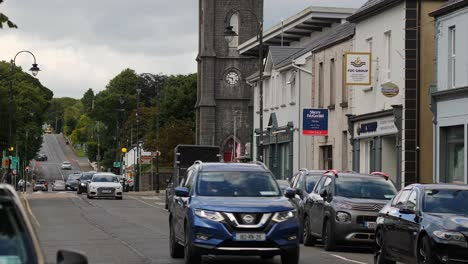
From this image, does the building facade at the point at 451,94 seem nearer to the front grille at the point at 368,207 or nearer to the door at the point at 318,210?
the door at the point at 318,210

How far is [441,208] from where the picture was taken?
608 inches

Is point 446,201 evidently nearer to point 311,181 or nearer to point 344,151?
point 311,181

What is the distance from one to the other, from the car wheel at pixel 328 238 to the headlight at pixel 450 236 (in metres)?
6.75

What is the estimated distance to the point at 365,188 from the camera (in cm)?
2198

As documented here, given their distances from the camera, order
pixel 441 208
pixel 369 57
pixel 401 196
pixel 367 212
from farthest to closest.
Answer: pixel 369 57 → pixel 367 212 → pixel 401 196 → pixel 441 208

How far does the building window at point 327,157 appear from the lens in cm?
4508

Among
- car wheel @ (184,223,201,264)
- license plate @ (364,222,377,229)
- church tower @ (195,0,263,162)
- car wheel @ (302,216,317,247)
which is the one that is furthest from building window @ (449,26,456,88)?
church tower @ (195,0,263,162)

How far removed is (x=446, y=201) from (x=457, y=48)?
15645mm

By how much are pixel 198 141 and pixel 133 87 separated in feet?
249

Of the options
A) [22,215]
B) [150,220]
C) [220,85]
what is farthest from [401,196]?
[220,85]

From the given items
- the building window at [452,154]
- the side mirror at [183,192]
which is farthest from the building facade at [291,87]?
the side mirror at [183,192]

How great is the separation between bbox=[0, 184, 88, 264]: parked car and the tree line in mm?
93368

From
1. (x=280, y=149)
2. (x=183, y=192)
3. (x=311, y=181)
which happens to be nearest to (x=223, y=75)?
(x=280, y=149)

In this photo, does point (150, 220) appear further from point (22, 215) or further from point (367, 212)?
point (22, 215)
